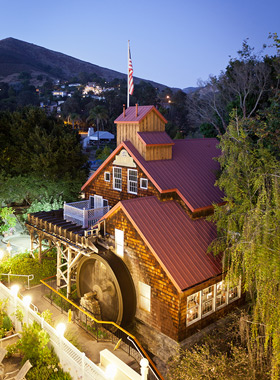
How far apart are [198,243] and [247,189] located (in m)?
3.92

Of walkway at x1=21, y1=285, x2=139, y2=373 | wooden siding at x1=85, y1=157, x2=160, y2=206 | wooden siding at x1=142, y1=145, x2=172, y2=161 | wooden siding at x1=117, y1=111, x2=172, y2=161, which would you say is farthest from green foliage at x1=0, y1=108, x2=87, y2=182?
walkway at x1=21, y1=285, x2=139, y2=373

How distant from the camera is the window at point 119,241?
58.0 ft

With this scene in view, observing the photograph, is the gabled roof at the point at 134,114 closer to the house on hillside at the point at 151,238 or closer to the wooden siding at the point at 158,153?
the house on hillside at the point at 151,238

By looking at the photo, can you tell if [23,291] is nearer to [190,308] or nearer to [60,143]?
[190,308]

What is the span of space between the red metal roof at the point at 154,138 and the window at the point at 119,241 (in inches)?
232

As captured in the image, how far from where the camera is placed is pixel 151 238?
16000mm

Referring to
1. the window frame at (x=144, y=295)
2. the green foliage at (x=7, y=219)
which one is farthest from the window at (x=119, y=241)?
the green foliage at (x=7, y=219)

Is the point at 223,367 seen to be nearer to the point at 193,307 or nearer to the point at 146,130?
the point at 193,307

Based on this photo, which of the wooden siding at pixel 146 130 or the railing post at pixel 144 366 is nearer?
the railing post at pixel 144 366

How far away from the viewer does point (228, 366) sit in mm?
11273

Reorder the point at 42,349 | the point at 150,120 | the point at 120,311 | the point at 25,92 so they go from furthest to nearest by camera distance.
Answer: the point at 25,92 → the point at 150,120 → the point at 120,311 → the point at 42,349

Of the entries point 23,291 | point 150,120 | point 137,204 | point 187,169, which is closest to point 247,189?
point 137,204

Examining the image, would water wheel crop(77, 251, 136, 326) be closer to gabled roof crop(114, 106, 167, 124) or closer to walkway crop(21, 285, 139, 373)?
walkway crop(21, 285, 139, 373)

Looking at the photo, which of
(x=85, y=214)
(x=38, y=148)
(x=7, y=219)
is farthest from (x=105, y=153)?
(x=85, y=214)
